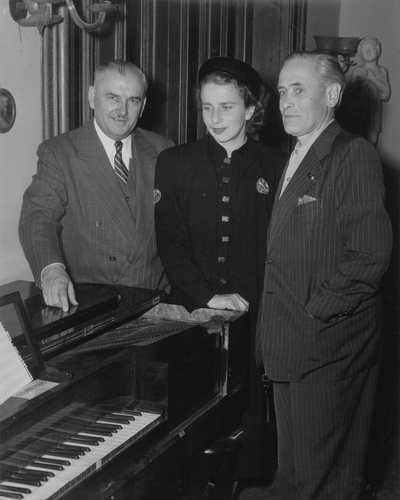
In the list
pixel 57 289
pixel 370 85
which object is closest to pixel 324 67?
pixel 57 289

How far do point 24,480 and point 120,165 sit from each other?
150 centimetres

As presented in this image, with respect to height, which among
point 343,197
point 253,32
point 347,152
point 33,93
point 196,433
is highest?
point 253,32

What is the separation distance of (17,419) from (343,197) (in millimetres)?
1270

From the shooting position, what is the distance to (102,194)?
8.07ft

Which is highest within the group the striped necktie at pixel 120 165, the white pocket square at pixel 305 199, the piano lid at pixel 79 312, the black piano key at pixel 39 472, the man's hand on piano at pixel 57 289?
the striped necktie at pixel 120 165

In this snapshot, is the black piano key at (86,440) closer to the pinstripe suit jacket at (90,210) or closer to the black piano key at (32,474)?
the black piano key at (32,474)

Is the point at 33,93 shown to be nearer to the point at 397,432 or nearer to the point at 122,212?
the point at 122,212

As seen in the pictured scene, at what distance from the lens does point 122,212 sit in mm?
2482

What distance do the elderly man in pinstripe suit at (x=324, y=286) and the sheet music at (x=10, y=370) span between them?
1.04 metres

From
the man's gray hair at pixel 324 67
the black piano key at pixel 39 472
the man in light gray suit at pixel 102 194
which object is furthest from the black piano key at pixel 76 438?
the man's gray hair at pixel 324 67

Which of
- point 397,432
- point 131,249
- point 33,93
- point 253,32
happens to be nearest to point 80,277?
point 131,249

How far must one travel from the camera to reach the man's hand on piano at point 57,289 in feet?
6.22

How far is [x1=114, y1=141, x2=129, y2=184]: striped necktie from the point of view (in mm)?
2557

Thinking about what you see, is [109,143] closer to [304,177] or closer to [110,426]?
[304,177]
